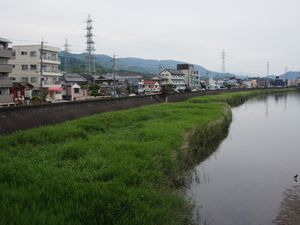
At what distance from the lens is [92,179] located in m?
7.77

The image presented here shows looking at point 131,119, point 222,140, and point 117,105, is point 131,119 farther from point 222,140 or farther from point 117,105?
point 117,105

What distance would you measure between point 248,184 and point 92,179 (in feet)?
21.9

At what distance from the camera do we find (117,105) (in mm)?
30672

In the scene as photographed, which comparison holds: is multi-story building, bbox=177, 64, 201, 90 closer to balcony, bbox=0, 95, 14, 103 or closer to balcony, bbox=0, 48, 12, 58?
balcony, bbox=0, 48, 12, 58

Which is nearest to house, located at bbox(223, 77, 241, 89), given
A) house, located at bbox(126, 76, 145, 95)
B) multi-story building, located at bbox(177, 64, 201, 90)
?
multi-story building, located at bbox(177, 64, 201, 90)

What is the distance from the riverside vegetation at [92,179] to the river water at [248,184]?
1.10 metres

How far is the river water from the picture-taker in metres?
9.33

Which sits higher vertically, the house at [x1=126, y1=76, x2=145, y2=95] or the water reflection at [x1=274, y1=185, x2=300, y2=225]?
the house at [x1=126, y1=76, x2=145, y2=95]

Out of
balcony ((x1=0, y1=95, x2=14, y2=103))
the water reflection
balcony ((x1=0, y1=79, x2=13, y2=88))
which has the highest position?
balcony ((x1=0, y1=79, x2=13, y2=88))

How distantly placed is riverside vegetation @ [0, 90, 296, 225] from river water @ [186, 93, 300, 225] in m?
1.10

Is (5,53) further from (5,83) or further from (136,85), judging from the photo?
(136,85)

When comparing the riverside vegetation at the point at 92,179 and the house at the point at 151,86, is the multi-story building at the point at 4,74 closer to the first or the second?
the riverside vegetation at the point at 92,179

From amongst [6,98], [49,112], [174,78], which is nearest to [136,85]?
→ [174,78]

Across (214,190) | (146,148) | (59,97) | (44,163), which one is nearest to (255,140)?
(214,190)
